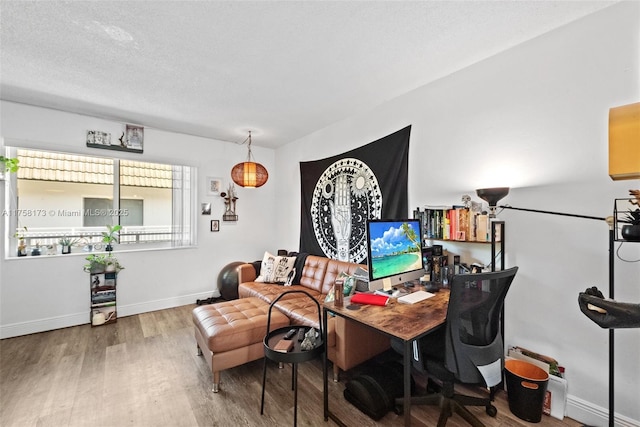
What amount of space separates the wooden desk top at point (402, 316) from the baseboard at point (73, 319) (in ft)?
10.3

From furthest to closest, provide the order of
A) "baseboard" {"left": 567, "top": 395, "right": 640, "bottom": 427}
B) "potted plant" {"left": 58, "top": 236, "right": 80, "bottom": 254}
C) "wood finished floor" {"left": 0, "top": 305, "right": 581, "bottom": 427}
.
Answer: "potted plant" {"left": 58, "top": 236, "right": 80, "bottom": 254}
"wood finished floor" {"left": 0, "top": 305, "right": 581, "bottom": 427}
"baseboard" {"left": 567, "top": 395, "right": 640, "bottom": 427}

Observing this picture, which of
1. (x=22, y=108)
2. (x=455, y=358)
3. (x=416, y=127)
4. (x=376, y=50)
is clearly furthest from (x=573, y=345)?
(x=22, y=108)

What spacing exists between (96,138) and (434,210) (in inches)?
160

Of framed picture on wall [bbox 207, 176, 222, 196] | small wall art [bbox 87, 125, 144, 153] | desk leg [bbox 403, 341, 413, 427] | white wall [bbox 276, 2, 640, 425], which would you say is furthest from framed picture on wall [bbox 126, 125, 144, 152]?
desk leg [bbox 403, 341, 413, 427]

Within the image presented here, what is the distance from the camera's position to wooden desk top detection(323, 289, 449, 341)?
4.52 feet

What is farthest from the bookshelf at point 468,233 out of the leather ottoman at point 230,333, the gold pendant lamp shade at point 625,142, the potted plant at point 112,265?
the potted plant at point 112,265

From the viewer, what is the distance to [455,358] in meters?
1.45

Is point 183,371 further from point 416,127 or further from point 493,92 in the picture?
point 493,92

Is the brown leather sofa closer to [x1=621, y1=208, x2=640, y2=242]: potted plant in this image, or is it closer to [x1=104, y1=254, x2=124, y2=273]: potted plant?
[x1=621, y1=208, x2=640, y2=242]: potted plant

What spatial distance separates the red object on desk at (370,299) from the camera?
174 centimetres

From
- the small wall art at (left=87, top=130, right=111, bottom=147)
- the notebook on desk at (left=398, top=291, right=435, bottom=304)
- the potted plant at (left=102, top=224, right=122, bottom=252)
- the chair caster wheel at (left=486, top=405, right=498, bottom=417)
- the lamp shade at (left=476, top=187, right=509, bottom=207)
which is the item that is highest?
the small wall art at (left=87, top=130, right=111, bottom=147)

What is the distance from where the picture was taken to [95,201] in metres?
3.48

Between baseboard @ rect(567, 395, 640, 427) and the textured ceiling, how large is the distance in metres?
2.49

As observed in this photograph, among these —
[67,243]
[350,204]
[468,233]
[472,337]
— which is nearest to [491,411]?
[472,337]
